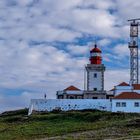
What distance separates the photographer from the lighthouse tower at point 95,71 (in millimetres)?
75000

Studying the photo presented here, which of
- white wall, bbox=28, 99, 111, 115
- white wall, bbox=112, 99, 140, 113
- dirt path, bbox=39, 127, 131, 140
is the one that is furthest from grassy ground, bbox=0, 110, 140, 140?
white wall, bbox=112, 99, 140, 113

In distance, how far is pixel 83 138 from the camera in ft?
132

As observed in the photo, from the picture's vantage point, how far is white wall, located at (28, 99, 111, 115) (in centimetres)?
6556

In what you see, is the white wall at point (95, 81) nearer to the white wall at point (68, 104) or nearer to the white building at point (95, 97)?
the white building at point (95, 97)

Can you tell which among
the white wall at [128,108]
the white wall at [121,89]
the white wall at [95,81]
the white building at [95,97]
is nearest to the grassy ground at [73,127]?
the white building at [95,97]

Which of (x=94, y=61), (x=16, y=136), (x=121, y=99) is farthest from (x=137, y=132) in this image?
(x=94, y=61)

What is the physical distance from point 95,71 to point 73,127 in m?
27.1

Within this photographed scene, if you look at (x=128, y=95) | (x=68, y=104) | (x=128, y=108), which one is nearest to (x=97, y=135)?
(x=128, y=108)

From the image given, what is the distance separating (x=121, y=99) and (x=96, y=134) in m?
22.4

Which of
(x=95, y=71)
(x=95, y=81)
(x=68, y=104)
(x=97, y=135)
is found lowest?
(x=97, y=135)

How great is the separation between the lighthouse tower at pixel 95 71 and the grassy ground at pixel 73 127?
39.0 feet

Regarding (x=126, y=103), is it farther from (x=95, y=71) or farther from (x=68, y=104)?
(x=95, y=71)

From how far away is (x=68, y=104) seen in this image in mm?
66625

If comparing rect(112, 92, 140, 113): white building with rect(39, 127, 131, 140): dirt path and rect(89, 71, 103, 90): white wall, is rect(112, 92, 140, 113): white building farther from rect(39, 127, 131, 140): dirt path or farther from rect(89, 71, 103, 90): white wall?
rect(39, 127, 131, 140): dirt path
